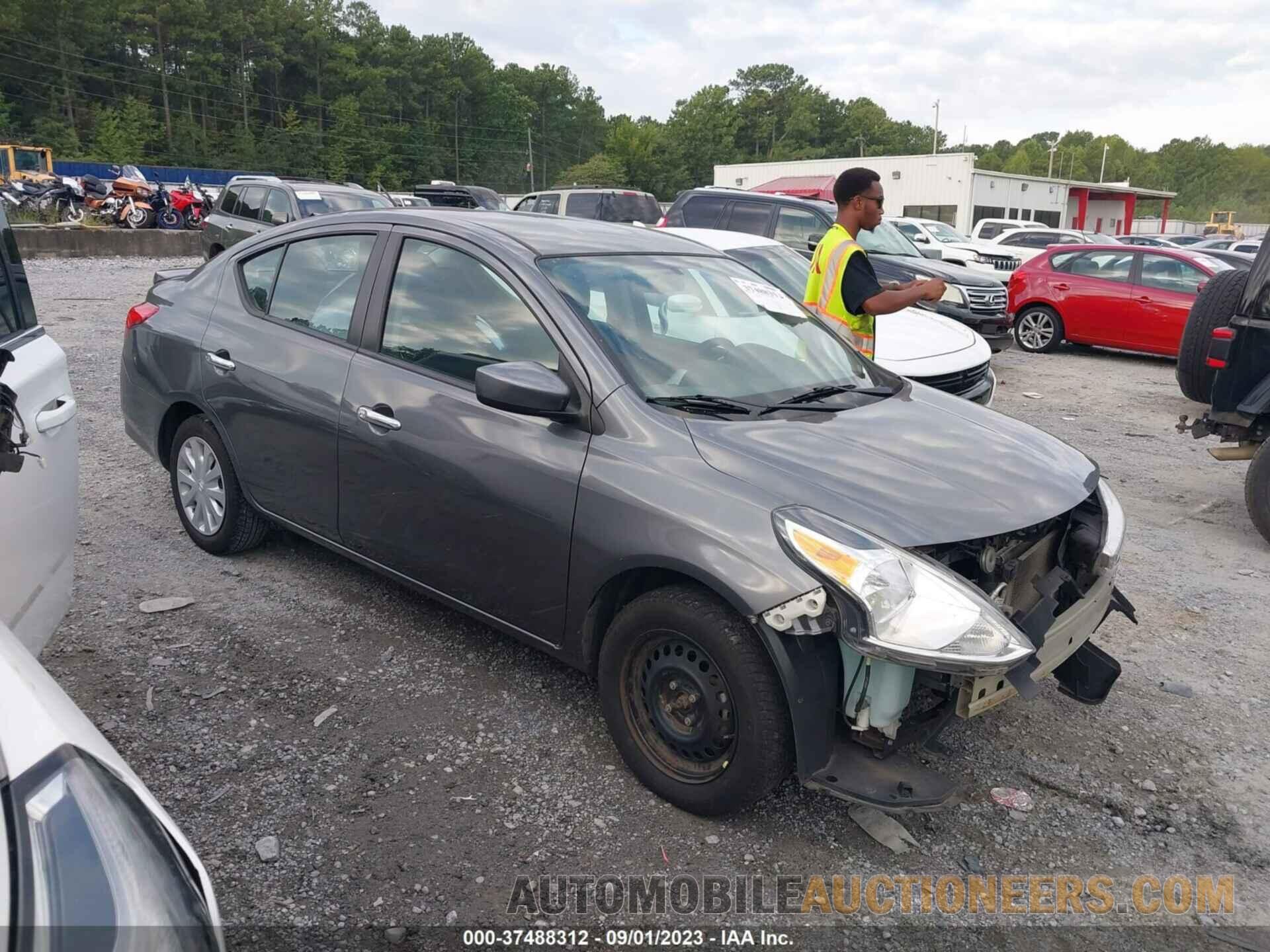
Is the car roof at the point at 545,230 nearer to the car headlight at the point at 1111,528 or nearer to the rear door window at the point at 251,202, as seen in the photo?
the car headlight at the point at 1111,528

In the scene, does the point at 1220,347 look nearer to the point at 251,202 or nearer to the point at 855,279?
the point at 855,279

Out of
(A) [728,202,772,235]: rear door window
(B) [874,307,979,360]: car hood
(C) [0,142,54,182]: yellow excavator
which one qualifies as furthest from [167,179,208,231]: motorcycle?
(B) [874,307,979,360]: car hood

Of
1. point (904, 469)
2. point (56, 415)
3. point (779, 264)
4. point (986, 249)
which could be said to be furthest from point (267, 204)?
point (986, 249)

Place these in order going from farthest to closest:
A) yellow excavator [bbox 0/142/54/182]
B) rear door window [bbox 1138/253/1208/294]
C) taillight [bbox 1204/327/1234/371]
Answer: yellow excavator [bbox 0/142/54/182] → rear door window [bbox 1138/253/1208/294] → taillight [bbox 1204/327/1234/371]

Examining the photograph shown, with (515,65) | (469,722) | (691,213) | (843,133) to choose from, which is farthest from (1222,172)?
(469,722)

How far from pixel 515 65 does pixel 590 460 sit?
428 ft

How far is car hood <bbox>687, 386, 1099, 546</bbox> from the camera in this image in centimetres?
274

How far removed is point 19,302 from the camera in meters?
3.04

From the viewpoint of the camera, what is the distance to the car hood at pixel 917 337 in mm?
6997

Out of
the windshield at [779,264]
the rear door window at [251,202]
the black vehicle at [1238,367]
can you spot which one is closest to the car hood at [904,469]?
the black vehicle at [1238,367]

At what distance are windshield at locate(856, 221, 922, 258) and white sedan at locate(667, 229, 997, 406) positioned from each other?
11.2 ft

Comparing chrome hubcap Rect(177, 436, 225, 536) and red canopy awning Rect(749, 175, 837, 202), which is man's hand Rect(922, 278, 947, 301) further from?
red canopy awning Rect(749, 175, 837, 202)

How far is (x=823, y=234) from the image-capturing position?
11070 millimetres

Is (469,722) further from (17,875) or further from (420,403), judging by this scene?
(17,875)
